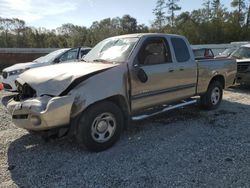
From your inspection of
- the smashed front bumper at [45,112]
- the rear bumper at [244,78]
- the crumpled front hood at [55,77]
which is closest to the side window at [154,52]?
the crumpled front hood at [55,77]

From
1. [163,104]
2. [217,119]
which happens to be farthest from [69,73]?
[217,119]

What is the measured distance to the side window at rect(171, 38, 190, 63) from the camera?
6.36m

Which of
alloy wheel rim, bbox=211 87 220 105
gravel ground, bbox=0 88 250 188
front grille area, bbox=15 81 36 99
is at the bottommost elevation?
gravel ground, bbox=0 88 250 188

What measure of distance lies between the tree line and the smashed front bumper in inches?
1597

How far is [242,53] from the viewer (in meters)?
12.3

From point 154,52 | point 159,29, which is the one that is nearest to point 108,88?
point 154,52

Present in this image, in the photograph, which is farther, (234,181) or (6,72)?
(6,72)

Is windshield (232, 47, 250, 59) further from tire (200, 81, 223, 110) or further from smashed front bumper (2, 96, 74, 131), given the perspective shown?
smashed front bumper (2, 96, 74, 131)

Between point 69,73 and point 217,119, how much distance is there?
3.81 m

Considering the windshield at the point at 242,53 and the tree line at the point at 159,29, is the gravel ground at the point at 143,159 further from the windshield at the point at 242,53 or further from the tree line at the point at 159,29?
the tree line at the point at 159,29

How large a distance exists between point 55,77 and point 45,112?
65 cm

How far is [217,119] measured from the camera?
22.5 ft

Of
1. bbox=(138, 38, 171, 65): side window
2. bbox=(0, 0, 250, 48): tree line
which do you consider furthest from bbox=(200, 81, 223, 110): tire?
bbox=(0, 0, 250, 48): tree line

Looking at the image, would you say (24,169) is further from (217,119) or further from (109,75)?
(217,119)
